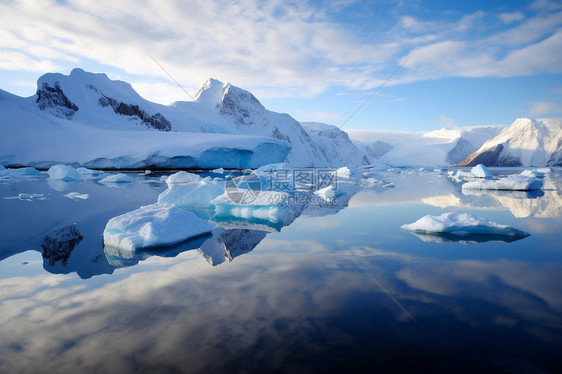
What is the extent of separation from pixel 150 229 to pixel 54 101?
4981 cm

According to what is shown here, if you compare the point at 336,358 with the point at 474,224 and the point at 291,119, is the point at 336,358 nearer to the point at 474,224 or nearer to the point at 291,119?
the point at 474,224

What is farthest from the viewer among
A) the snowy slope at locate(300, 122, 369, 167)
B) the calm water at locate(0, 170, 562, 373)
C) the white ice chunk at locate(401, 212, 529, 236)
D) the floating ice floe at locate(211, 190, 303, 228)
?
the snowy slope at locate(300, 122, 369, 167)

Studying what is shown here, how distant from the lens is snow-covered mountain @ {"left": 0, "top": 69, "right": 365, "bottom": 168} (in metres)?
26.6

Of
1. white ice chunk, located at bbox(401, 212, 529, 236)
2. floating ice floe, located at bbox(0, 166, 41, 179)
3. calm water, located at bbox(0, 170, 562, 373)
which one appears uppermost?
white ice chunk, located at bbox(401, 212, 529, 236)

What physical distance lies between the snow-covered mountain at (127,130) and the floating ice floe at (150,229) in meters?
21.9

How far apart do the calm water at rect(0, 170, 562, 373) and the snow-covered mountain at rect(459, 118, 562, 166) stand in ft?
276

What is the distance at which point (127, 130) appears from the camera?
43812 millimetres

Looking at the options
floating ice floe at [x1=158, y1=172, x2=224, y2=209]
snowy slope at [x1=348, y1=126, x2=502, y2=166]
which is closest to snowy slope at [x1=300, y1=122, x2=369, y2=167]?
snowy slope at [x1=348, y1=126, x2=502, y2=166]

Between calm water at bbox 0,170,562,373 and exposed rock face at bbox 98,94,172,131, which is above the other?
exposed rock face at bbox 98,94,172,131

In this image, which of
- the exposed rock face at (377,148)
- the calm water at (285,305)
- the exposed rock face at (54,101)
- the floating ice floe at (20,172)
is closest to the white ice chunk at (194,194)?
the calm water at (285,305)

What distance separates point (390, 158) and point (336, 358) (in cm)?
11126

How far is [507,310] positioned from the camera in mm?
2400

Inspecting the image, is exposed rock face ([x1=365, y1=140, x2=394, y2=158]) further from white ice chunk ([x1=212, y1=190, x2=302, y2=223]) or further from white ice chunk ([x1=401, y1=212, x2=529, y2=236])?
white ice chunk ([x1=401, y1=212, x2=529, y2=236])

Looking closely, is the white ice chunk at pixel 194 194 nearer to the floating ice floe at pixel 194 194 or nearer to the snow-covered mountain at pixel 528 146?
the floating ice floe at pixel 194 194
